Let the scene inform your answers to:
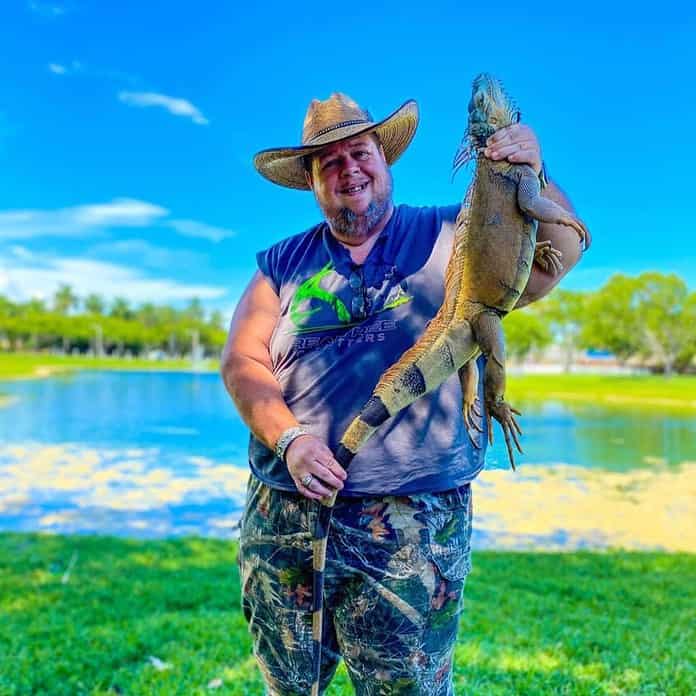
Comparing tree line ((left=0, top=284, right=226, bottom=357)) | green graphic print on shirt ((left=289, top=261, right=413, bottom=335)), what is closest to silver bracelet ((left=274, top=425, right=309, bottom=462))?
green graphic print on shirt ((left=289, top=261, right=413, bottom=335))

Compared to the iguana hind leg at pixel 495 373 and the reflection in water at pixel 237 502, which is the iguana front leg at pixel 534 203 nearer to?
the iguana hind leg at pixel 495 373

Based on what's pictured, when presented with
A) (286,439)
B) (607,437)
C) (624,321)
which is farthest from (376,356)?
(624,321)

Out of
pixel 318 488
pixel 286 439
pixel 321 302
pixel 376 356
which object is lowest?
pixel 318 488

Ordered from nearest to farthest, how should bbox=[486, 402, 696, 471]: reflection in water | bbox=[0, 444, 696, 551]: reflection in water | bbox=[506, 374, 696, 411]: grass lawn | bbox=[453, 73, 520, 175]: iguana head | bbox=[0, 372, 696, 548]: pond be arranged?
1. bbox=[453, 73, 520, 175]: iguana head
2. bbox=[0, 444, 696, 551]: reflection in water
3. bbox=[0, 372, 696, 548]: pond
4. bbox=[486, 402, 696, 471]: reflection in water
5. bbox=[506, 374, 696, 411]: grass lawn

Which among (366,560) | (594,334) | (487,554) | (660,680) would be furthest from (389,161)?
(594,334)

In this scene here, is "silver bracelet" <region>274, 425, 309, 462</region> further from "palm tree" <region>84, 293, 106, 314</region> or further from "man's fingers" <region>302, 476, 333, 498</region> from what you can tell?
"palm tree" <region>84, 293, 106, 314</region>

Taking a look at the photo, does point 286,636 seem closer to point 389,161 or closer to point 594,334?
point 389,161

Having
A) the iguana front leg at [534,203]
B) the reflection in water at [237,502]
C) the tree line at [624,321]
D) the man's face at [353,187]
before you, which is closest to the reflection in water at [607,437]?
the reflection in water at [237,502]

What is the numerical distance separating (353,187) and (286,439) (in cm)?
73

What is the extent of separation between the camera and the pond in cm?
677

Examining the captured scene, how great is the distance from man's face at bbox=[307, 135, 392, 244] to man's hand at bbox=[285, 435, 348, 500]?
2.07ft

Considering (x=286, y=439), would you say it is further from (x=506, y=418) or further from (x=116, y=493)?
(x=116, y=493)

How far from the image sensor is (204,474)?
9.22 m

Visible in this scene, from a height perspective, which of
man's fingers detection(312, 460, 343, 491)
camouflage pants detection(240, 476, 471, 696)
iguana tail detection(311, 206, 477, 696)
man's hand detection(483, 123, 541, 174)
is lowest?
camouflage pants detection(240, 476, 471, 696)
